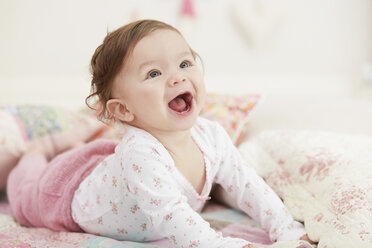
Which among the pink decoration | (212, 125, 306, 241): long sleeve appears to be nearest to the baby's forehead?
(212, 125, 306, 241): long sleeve

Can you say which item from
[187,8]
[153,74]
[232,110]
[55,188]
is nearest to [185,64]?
[153,74]

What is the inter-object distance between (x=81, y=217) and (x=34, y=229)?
190 mm

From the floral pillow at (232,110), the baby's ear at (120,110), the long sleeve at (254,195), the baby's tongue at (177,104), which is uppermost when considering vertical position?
the baby's tongue at (177,104)

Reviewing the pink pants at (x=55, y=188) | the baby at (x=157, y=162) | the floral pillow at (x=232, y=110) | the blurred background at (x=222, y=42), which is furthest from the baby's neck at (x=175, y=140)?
the blurred background at (x=222, y=42)

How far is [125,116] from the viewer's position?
0.94m

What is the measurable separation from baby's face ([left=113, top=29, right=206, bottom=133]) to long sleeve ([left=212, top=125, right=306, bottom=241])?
0.19 meters

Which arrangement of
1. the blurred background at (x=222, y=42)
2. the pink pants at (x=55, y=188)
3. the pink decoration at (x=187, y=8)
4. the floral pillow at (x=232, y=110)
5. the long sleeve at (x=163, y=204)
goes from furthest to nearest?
the pink decoration at (x=187, y=8), the blurred background at (x=222, y=42), the floral pillow at (x=232, y=110), the pink pants at (x=55, y=188), the long sleeve at (x=163, y=204)

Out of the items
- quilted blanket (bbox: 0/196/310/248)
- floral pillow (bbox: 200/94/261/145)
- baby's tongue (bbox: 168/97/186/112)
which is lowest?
quilted blanket (bbox: 0/196/310/248)

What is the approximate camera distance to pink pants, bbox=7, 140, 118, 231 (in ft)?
3.63

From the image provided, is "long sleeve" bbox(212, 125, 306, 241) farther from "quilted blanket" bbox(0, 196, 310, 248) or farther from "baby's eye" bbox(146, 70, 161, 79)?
"baby's eye" bbox(146, 70, 161, 79)

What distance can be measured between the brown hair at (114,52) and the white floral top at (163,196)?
114 millimetres

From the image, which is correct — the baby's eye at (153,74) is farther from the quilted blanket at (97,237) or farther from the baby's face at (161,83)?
the quilted blanket at (97,237)

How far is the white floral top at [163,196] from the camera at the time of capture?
2.70 feet

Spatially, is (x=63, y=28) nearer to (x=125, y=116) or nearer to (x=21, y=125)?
(x=21, y=125)
